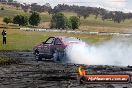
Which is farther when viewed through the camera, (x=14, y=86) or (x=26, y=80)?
(x=26, y=80)

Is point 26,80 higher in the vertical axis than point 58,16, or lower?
higher

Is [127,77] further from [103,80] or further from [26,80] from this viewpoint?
[26,80]

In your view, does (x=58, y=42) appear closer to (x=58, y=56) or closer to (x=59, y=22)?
(x=58, y=56)

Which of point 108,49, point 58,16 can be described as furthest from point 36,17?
point 108,49

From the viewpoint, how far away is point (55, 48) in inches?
998

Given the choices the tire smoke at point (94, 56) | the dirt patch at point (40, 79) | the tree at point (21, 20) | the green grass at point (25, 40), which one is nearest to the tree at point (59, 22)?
the tree at point (21, 20)

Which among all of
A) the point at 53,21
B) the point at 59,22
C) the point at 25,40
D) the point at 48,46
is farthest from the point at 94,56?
the point at 53,21

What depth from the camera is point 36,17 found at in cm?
15712

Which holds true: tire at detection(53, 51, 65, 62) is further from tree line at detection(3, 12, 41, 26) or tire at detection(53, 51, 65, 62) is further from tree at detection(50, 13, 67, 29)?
tree at detection(50, 13, 67, 29)

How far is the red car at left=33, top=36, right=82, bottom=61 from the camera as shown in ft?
80.9

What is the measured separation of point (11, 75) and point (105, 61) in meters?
9.28

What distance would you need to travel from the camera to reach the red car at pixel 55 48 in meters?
24.7

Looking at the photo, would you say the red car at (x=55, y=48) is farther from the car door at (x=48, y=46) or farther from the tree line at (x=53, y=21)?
the tree line at (x=53, y=21)

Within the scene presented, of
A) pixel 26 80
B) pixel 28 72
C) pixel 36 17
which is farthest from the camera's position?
pixel 36 17
